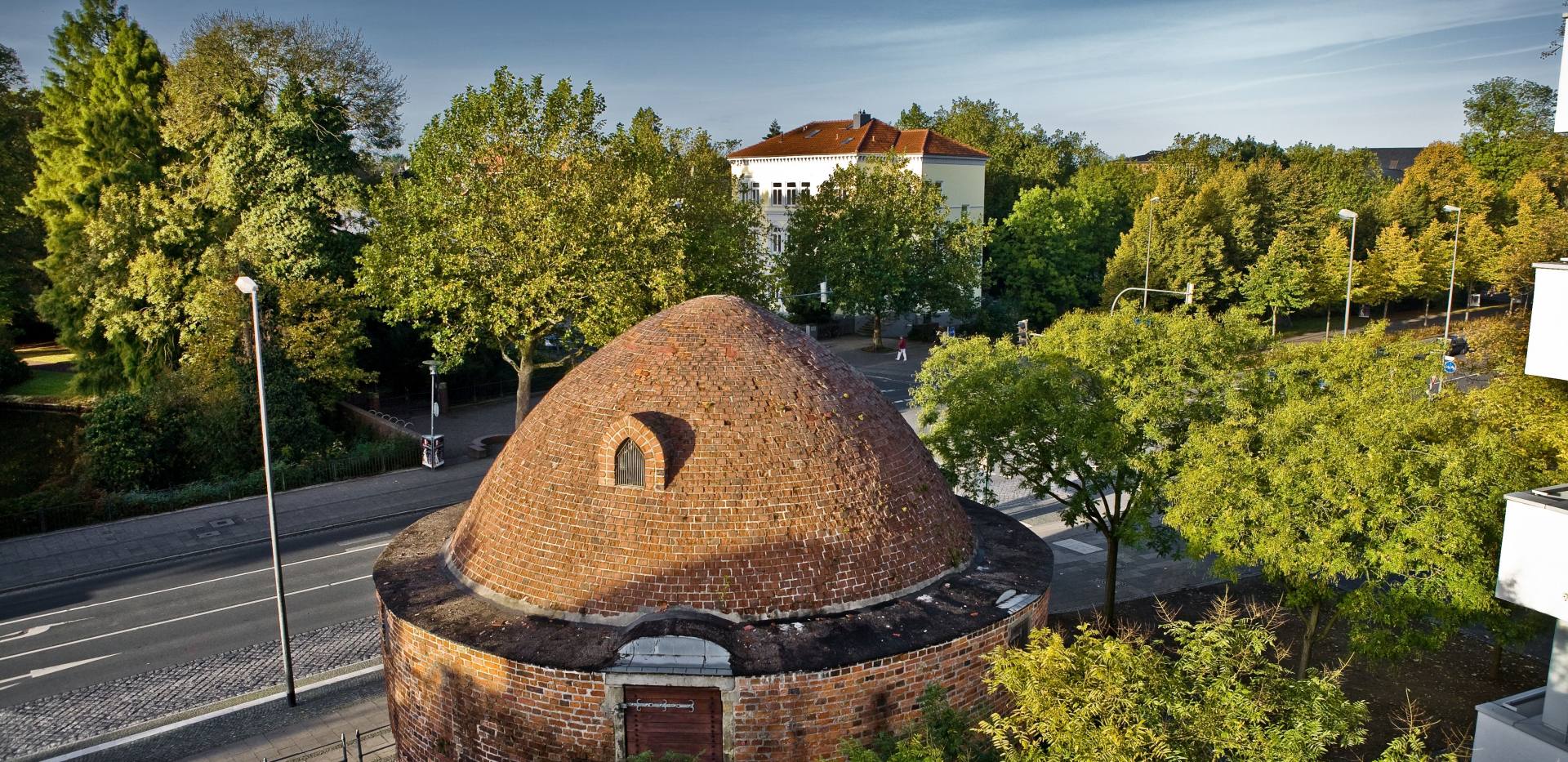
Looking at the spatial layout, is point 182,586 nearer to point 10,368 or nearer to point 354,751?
point 354,751

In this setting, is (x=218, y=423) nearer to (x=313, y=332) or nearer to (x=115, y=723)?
(x=313, y=332)

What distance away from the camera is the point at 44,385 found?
166 ft

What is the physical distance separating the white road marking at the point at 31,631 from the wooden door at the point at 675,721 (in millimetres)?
18953

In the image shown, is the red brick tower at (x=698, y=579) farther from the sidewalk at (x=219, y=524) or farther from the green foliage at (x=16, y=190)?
the green foliage at (x=16, y=190)

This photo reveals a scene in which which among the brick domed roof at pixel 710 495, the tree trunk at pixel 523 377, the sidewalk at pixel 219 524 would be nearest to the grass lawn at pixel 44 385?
the sidewalk at pixel 219 524

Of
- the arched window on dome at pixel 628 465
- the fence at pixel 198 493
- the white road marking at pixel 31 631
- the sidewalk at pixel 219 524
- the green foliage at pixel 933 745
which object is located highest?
the arched window on dome at pixel 628 465

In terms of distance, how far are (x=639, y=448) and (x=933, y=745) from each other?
243 inches

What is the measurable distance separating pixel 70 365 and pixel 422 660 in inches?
2090

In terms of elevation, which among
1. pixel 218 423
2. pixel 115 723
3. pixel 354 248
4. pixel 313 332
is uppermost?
pixel 354 248

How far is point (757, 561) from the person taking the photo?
47.4ft

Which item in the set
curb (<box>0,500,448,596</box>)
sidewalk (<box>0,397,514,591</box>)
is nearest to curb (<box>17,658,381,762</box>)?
curb (<box>0,500,448,596</box>)

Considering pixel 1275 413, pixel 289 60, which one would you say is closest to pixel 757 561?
pixel 1275 413

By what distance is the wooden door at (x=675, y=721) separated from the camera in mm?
13711

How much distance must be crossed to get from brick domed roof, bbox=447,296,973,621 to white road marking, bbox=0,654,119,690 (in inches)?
474
